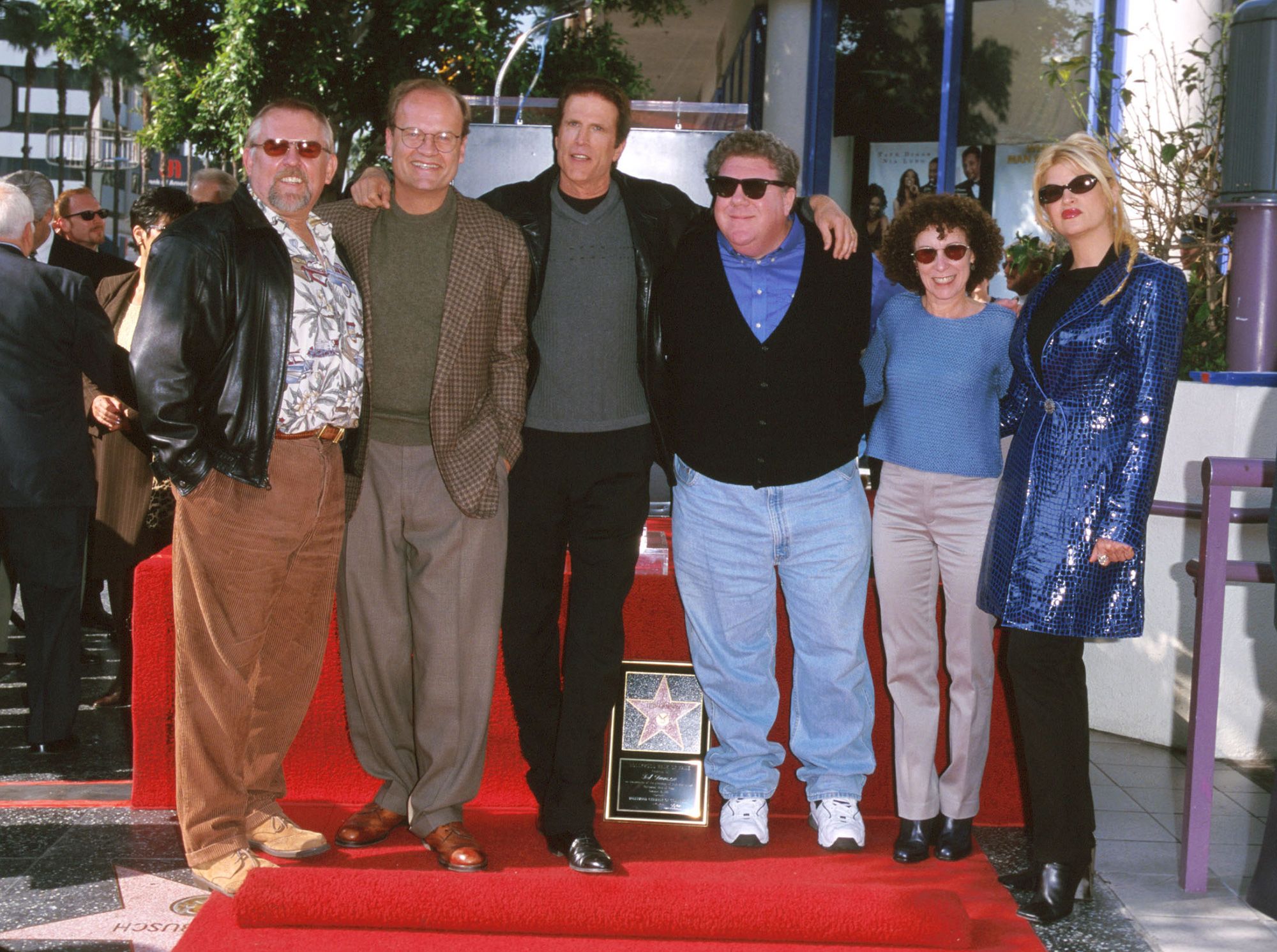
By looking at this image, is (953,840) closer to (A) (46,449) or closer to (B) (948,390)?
(B) (948,390)

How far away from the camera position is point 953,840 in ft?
13.4

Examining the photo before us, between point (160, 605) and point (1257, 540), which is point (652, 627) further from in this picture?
point (1257, 540)

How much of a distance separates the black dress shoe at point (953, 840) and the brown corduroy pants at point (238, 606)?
1.96 metres

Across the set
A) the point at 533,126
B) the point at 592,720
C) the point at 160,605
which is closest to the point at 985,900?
the point at 592,720

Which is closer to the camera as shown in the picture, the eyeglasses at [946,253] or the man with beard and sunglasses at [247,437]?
the man with beard and sunglasses at [247,437]

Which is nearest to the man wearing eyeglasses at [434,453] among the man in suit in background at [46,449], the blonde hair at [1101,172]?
the blonde hair at [1101,172]

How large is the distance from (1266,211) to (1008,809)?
Result: 8.37ft

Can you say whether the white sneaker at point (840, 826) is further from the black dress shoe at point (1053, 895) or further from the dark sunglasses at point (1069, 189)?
the dark sunglasses at point (1069, 189)

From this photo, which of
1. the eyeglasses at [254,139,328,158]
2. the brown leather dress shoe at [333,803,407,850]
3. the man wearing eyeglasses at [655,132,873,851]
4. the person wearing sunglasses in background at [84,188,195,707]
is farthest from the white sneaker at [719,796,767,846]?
the person wearing sunglasses in background at [84,188,195,707]

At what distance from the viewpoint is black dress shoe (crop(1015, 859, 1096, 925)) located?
3691 millimetres

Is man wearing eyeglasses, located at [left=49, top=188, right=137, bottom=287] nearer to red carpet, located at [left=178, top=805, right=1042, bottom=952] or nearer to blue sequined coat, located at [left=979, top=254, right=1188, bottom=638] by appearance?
red carpet, located at [left=178, top=805, right=1042, bottom=952]

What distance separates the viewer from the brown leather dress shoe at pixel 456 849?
3.86 meters

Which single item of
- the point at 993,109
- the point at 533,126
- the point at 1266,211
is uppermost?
the point at 993,109

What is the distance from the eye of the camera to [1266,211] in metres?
5.23
